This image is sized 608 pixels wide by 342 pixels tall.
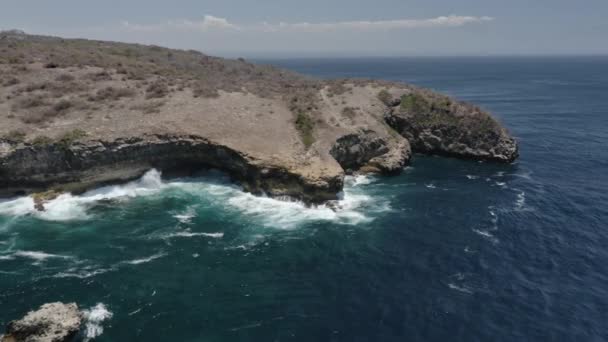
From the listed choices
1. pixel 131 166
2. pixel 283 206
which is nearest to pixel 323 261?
pixel 283 206

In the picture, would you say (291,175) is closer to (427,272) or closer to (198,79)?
(427,272)

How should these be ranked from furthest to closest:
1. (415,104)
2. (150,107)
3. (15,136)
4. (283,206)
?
(415,104) < (150,107) < (283,206) < (15,136)

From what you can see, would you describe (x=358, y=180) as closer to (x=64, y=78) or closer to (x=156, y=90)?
(x=156, y=90)

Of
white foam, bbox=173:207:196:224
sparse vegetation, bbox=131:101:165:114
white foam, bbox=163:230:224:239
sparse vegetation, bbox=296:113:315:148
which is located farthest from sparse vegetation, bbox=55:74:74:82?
white foam, bbox=163:230:224:239

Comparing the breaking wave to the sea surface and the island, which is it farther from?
the island

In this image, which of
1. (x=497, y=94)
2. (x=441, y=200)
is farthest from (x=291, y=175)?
(x=497, y=94)

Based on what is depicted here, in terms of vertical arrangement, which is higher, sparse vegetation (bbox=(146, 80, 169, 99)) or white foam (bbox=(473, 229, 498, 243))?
sparse vegetation (bbox=(146, 80, 169, 99))

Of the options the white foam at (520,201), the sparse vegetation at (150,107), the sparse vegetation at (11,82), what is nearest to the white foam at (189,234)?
the sparse vegetation at (150,107)

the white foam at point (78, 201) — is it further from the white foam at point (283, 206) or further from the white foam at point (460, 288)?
the white foam at point (460, 288)
